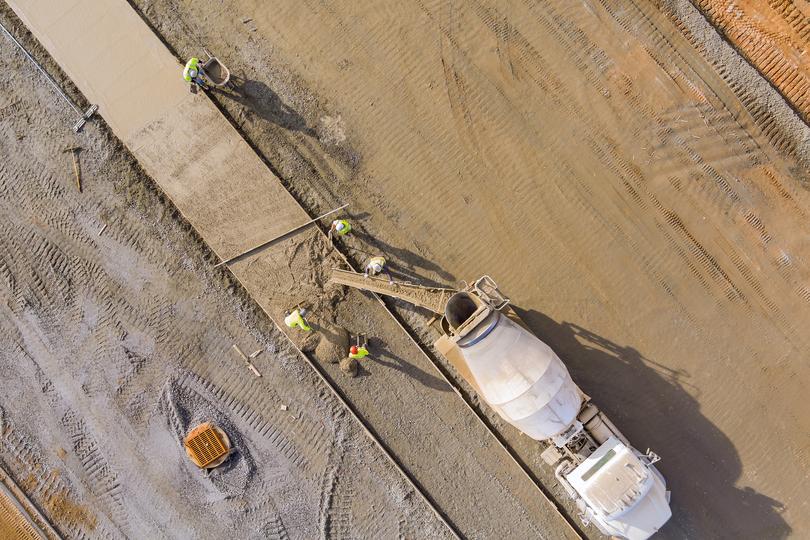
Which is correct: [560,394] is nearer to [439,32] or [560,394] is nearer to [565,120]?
[565,120]

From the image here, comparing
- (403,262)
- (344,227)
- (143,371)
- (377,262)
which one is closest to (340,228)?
(344,227)

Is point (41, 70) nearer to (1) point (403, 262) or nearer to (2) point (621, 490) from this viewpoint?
(1) point (403, 262)

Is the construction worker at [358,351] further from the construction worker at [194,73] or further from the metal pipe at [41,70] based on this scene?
the metal pipe at [41,70]

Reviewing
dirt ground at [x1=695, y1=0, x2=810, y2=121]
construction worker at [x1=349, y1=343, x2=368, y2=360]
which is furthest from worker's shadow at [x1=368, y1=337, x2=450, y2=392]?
dirt ground at [x1=695, y1=0, x2=810, y2=121]

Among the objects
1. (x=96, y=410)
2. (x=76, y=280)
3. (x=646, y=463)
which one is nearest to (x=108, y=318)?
(x=76, y=280)

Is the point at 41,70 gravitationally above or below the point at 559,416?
above

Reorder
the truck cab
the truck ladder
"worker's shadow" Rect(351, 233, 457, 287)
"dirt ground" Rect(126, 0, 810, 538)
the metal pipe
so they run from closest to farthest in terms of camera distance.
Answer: the truck cab < the truck ladder < "dirt ground" Rect(126, 0, 810, 538) < "worker's shadow" Rect(351, 233, 457, 287) < the metal pipe

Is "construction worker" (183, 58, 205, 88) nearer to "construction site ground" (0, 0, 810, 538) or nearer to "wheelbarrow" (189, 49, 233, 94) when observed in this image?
"wheelbarrow" (189, 49, 233, 94)
